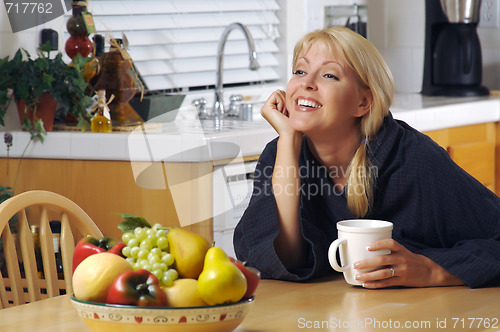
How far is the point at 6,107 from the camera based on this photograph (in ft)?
7.55

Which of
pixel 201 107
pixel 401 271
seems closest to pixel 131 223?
pixel 401 271

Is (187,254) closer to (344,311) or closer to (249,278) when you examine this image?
(249,278)

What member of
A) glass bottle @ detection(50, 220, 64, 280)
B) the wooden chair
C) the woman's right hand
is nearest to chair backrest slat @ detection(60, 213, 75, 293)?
the wooden chair

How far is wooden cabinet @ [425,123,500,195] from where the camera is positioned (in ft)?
10.0

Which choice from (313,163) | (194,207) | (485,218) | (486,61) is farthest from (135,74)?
(486,61)

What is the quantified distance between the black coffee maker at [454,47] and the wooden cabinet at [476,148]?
1.02 feet

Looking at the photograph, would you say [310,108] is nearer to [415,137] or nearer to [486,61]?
[415,137]

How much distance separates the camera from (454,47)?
355 centimetres

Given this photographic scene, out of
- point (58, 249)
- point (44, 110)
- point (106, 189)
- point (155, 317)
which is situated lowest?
point (58, 249)

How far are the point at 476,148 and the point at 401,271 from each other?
2087mm

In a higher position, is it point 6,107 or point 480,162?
point 6,107

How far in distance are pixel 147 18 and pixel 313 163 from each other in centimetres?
162

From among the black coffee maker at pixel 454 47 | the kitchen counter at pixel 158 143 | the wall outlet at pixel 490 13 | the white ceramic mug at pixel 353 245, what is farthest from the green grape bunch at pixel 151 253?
the wall outlet at pixel 490 13

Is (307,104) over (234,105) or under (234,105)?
over
